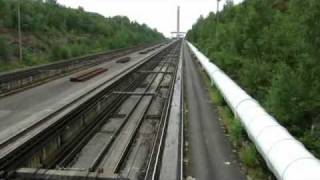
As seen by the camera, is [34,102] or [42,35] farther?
[42,35]

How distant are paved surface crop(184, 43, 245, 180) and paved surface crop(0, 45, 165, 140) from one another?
21.3ft

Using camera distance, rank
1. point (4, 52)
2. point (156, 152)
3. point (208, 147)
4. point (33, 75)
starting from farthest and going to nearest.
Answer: point (4, 52), point (33, 75), point (208, 147), point (156, 152)

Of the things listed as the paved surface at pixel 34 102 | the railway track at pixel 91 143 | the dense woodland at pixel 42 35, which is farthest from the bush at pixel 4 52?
the railway track at pixel 91 143

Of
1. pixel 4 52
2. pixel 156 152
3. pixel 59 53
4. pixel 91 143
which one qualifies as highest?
pixel 4 52

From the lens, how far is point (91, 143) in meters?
16.7

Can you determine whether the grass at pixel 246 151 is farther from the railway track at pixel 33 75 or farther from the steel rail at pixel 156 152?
the railway track at pixel 33 75

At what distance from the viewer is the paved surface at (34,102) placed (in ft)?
59.4

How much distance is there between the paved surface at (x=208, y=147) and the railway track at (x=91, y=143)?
1.31m

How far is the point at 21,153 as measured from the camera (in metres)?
13.4

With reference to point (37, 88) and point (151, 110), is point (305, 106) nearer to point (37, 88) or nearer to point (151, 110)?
point (151, 110)

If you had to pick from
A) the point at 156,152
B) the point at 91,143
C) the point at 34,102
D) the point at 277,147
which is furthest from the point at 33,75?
the point at 277,147

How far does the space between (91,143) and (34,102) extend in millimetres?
7770

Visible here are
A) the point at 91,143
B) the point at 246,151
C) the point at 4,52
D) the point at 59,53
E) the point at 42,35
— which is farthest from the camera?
the point at 42,35

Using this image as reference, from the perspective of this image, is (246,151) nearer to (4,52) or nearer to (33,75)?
(33,75)
